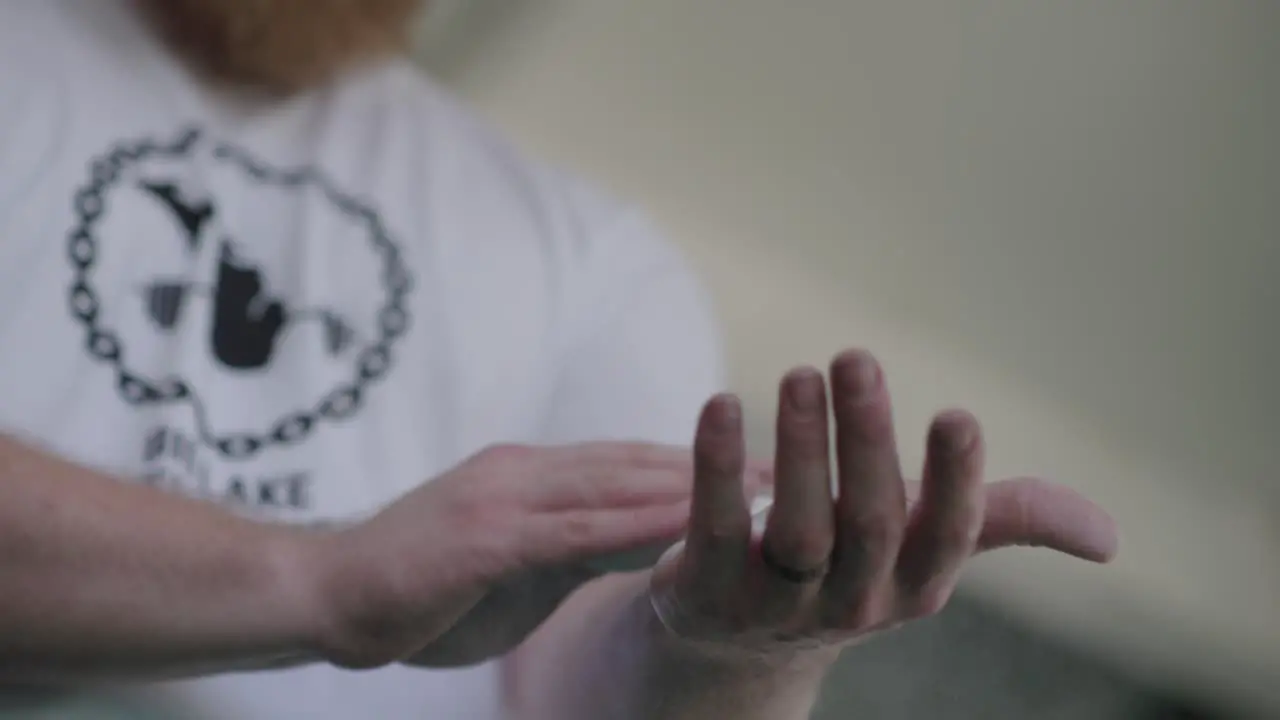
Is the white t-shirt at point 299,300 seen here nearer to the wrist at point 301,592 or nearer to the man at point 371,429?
the man at point 371,429

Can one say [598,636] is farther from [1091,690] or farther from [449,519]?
[1091,690]

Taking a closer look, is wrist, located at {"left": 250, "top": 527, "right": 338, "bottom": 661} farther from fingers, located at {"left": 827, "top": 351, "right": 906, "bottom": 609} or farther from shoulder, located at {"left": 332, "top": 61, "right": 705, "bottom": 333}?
shoulder, located at {"left": 332, "top": 61, "right": 705, "bottom": 333}

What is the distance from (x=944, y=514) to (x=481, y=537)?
127 mm

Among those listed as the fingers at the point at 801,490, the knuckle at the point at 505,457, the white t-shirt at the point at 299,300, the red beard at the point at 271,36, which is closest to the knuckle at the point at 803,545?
the fingers at the point at 801,490

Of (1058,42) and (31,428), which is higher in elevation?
(1058,42)

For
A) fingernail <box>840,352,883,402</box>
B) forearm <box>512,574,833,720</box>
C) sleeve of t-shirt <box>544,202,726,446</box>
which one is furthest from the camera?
sleeve of t-shirt <box>544,202,726,446</box>

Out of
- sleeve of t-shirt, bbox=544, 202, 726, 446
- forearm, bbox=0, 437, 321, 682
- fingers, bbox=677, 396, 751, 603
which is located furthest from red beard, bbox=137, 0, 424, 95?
fingers, bbox=677, 396, 751, 603

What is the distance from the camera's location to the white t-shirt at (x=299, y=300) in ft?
1.47

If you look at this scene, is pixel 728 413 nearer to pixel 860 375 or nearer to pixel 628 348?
pixel 860 375

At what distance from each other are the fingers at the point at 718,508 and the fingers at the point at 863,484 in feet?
0.08

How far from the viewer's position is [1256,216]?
0.68 m

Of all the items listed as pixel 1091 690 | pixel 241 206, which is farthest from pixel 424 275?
pixel 1091 690

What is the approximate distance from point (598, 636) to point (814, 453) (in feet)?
0.74

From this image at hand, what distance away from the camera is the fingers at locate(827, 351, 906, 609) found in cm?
24
